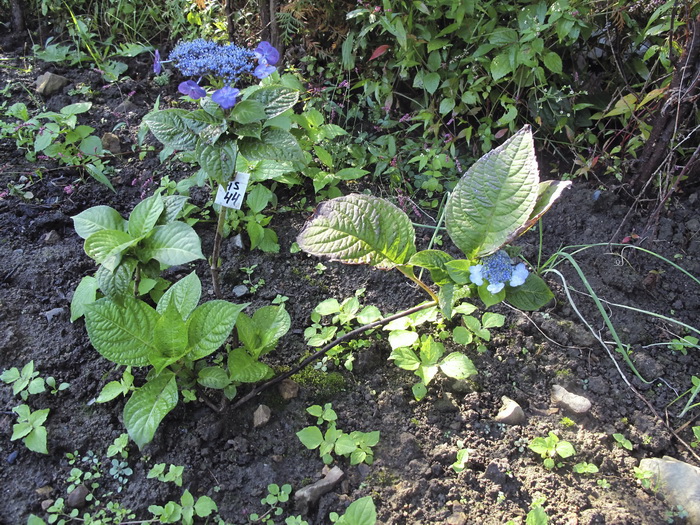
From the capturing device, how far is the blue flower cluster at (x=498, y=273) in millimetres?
1322

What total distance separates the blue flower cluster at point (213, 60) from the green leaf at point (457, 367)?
108cm

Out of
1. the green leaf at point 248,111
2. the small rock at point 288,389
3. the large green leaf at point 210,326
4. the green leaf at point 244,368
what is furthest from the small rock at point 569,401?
the green leaf at point 248,111

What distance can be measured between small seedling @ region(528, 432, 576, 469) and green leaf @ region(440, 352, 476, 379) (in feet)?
0.93

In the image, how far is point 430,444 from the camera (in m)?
1.68

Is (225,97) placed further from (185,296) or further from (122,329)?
(122,329)

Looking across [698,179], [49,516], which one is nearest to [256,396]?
[49,516]

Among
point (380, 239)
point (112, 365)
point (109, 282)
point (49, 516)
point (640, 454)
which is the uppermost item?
point (380, 239)

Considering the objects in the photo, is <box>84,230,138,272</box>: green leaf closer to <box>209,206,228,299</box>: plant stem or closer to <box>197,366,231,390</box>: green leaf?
<box>209,206,228,299</box>: plant stem

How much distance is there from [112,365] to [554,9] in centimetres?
226

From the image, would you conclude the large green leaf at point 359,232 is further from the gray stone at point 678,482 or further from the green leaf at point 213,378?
the gray stone at point 678,482

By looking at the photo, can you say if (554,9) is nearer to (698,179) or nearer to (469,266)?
(698,179)

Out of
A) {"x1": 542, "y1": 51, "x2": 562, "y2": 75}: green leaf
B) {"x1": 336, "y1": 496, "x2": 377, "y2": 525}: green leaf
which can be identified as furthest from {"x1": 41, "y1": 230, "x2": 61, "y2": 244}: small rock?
{"x1": 542, "y1": 51, "x2": 562, "y2": 75}: green leaf

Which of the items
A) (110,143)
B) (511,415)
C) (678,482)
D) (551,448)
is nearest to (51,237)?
(110,143)

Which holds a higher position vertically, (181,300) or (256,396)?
(181,300)
